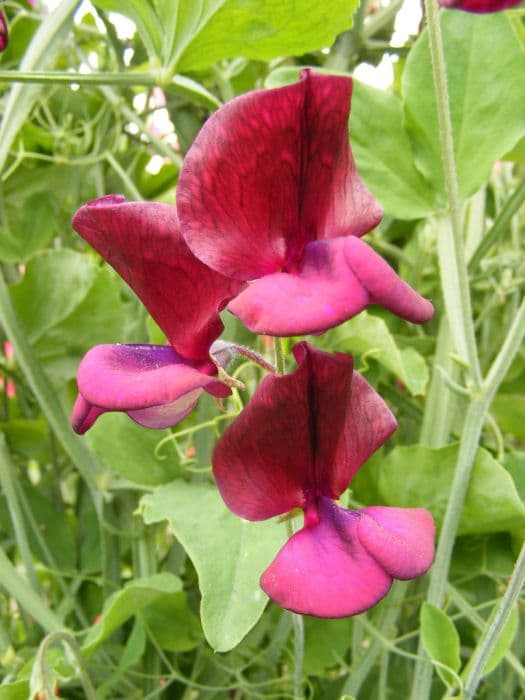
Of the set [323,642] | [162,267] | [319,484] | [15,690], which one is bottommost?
[323,642]

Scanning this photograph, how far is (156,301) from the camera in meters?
0.42

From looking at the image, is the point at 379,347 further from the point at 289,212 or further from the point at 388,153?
the point at 289,212

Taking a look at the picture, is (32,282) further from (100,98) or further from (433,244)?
(433,244)

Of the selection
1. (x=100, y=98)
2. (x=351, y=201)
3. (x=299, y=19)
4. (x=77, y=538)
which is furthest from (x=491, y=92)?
(x=77, y=538)

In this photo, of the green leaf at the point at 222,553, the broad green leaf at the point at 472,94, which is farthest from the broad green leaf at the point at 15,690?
the broad green leaf at the point at 472,94

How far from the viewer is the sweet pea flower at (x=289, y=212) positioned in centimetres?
33

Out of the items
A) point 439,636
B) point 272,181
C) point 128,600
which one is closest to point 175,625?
point 128,600

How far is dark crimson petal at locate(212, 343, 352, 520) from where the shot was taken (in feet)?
1.26

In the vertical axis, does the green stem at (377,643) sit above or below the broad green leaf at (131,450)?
below

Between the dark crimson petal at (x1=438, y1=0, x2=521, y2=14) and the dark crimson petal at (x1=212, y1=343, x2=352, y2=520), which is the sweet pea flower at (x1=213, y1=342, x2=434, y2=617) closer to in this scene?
the dark crimson petal at (x1=212, y1=343, x2=352, y2=520)

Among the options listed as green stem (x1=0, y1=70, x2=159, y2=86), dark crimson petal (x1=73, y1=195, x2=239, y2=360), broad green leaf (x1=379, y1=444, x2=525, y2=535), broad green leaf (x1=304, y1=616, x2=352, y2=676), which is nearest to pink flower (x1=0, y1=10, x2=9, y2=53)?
green stem (x1=0, y1=70, x2=159, y2=86)

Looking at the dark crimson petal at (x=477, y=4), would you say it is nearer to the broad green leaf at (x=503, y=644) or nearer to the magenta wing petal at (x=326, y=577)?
the magenta wing petal at (x=326, y=577)

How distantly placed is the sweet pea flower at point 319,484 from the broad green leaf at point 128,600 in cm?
20

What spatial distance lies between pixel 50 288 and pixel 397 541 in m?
0.48
